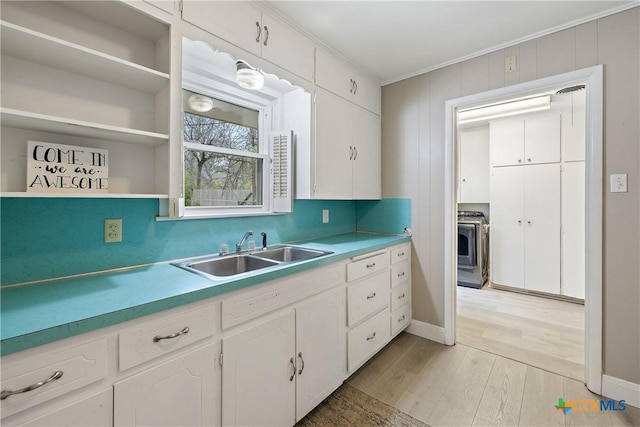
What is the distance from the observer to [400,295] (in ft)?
8.40

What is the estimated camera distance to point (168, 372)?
1.04 metres

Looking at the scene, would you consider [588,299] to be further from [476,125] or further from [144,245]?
[476,125]

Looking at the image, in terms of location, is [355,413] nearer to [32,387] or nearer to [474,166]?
[32,387]

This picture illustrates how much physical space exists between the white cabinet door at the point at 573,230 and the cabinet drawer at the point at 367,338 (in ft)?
9.05

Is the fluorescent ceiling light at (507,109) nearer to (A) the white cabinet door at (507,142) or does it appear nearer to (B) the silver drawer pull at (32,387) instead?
(A) the white cabinet door at (507,142)

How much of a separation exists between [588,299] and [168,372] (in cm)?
254

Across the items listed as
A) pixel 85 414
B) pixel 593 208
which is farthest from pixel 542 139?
pixel 85 414

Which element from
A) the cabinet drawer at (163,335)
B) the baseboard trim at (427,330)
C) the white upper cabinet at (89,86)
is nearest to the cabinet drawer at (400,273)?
the baseboard trim at (427,330)

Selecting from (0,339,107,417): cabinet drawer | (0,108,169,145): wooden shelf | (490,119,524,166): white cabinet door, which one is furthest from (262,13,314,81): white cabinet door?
(490,119,524,166): white cabinet door

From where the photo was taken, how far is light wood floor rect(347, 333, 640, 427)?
1669 mm

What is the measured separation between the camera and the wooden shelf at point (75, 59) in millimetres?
1010

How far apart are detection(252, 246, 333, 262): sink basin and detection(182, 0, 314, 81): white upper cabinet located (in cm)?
124

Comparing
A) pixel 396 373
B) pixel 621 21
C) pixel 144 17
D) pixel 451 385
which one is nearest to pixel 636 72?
pixel 621 21

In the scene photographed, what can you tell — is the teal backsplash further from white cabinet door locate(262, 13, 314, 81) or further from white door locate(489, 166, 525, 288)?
white door locate(489, 166, 525, 288)
